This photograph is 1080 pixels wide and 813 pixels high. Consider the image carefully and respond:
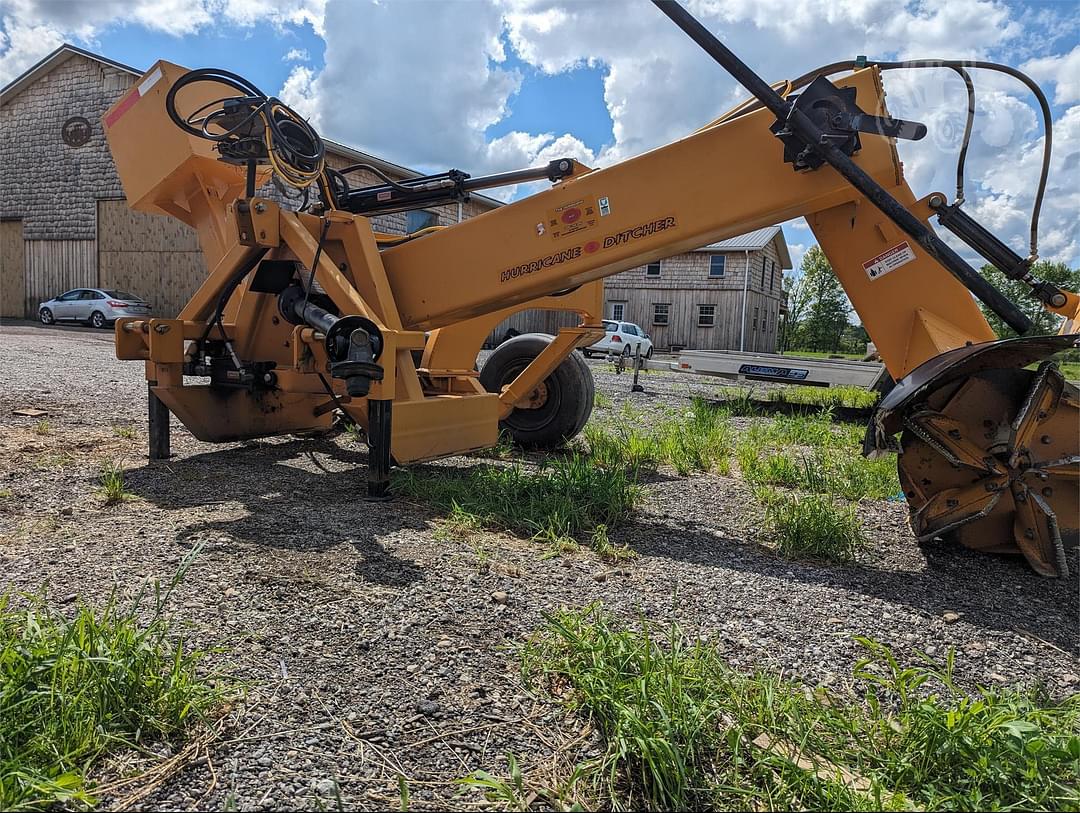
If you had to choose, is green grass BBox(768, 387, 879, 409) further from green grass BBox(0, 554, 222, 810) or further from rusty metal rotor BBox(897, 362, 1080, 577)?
green grass BBox(0, 554, 222, 810)

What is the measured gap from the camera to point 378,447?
4.17 metres

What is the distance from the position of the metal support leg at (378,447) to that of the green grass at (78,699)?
207 cm

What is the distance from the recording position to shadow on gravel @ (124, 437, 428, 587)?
3.27 meters

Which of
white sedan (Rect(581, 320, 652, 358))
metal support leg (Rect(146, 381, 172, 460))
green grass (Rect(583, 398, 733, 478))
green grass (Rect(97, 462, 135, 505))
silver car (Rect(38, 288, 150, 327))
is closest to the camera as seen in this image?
green grass (Rect(97, 462, 135, 505))

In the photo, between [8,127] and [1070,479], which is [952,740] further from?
[8,127]

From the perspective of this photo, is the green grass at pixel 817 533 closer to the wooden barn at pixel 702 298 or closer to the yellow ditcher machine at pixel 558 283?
the yellow ditcher machine at pixel 558 283

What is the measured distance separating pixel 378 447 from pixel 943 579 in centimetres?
288

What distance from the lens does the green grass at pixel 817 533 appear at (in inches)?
137

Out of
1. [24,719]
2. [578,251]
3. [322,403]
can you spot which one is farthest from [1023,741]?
[322,403]

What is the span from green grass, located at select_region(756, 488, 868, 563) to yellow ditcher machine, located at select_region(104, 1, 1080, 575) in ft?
1.05

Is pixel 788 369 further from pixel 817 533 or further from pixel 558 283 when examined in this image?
pixel 817 533

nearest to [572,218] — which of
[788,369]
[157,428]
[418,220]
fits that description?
[157,428]

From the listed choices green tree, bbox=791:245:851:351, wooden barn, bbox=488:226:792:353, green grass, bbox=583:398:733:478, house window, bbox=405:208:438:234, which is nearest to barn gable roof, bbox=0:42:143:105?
house window, bbox=405:208:438:234

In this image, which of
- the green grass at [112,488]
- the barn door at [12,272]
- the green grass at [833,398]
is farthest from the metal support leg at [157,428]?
the barn door at [12,272]
